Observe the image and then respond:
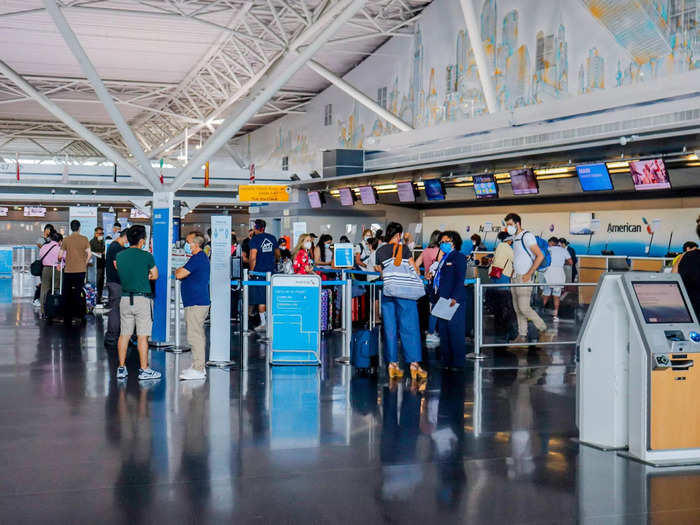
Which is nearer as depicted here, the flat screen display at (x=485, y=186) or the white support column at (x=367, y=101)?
the flat screen display at (x=485, y=186)

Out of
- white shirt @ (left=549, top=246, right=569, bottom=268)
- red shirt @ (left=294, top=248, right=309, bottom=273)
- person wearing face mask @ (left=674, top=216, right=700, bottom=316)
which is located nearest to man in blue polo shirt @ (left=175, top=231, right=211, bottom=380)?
red shirt @ (left=294, top=248, right=309, bottom=273)

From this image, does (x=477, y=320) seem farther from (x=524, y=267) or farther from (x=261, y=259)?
(x=261, y=259)

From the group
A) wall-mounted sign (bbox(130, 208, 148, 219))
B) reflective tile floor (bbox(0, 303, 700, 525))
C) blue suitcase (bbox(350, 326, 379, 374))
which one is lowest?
reflective tile floor (bbox(0, 303, 700, 525))

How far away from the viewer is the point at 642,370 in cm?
598

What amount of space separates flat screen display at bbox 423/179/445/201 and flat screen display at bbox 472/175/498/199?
144 centimetres

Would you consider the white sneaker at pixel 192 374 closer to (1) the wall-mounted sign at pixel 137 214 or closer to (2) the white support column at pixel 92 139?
(2) the white support column at pixel 92 139

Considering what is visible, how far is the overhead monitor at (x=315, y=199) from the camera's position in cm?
2706

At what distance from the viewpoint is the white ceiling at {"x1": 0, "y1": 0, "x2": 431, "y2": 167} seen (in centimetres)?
2066

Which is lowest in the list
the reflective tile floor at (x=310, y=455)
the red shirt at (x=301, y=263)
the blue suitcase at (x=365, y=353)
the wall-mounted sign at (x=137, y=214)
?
the reflective tile floor at (x=310, y=455)

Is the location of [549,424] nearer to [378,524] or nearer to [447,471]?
[447,471]

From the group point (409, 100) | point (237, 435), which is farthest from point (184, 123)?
point (237, 435)

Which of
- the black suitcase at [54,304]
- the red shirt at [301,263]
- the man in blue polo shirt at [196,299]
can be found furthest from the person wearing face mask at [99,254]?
the man in blue polo shirt at [196,299]

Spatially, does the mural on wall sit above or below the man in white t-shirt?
above

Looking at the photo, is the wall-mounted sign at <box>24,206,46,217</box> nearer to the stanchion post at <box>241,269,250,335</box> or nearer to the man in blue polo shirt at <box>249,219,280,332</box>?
the man in blue polo shirt at <box>249,219,280,332</box>
